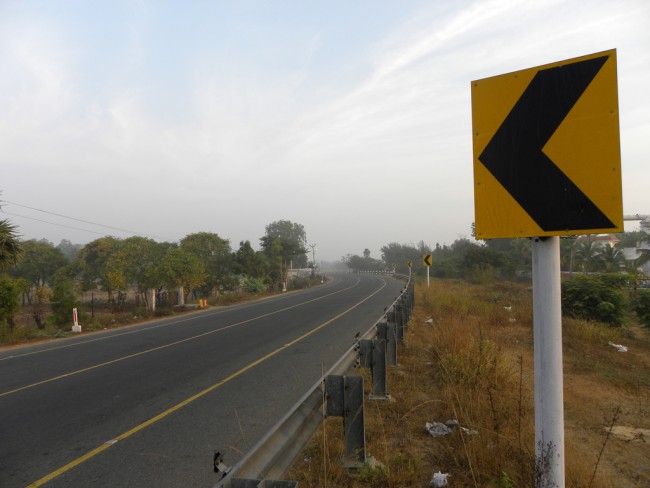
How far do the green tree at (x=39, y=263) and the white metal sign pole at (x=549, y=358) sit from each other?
53929 mm

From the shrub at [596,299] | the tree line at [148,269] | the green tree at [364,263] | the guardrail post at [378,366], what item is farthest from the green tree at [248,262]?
the green tree at [364,263]

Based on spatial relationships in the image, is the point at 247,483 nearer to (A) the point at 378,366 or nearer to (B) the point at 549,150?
(B) the point at 549,150

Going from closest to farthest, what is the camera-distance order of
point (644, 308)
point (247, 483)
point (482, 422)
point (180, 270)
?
1. point (247, 483)
2. point (482, 422)
3. point (644, 308)
4. point (180, 270)

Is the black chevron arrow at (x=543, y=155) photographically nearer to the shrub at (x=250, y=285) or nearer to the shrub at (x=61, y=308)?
the shrub at (x=61, y=308)

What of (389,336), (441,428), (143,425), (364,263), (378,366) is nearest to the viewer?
(441,428)

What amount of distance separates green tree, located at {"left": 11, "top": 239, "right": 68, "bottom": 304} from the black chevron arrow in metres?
53.8

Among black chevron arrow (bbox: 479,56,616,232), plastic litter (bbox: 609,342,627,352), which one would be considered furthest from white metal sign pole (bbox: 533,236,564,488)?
plastic litter (bbox: 609,342,627,352)

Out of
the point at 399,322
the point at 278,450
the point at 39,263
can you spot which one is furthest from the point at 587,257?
the point at 39,263

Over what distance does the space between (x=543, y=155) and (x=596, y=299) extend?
13903 mm

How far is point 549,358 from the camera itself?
1879mm

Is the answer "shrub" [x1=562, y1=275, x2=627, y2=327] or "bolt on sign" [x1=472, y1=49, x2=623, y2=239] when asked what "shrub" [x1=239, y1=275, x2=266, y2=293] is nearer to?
"shrub" [x1=562, y1=275, x2=627, y2=327]

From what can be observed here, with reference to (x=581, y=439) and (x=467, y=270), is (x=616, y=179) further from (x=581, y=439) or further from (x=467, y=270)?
(x=467, y=270)

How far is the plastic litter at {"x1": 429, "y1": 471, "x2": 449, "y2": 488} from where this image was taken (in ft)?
10.3

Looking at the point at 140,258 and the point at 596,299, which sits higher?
the point at 140,258
